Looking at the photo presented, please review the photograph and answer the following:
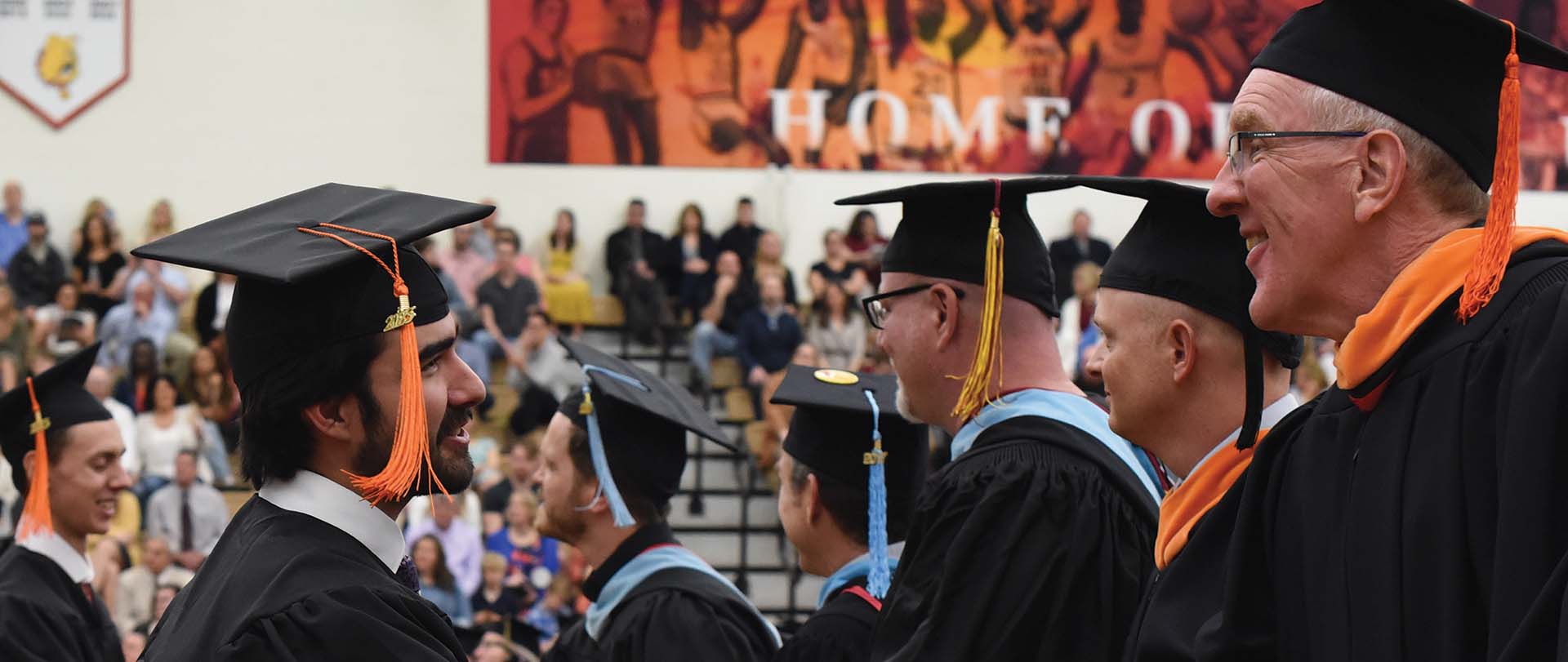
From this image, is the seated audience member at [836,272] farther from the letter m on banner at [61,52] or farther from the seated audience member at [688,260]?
the letter m on banner at [61,52]

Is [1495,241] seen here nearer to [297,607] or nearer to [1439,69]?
[1439,69]

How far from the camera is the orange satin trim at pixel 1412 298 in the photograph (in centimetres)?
194

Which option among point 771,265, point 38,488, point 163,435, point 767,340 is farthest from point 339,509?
→ point 771,265

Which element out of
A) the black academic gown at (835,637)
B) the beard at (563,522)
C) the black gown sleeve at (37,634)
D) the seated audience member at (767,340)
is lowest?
the seated audience member at (767,340)

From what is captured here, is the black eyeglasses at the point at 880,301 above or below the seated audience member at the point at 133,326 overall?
above

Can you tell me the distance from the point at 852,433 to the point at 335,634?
7.30ft

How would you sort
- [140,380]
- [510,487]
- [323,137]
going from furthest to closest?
1. [323,137]
2. [140,380]
3. [510,487]

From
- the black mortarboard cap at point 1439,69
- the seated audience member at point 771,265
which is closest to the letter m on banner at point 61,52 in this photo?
the seated audience member at point 771,265

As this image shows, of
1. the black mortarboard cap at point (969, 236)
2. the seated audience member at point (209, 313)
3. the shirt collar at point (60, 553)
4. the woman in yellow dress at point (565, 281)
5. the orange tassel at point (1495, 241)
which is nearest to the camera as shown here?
the orange tassel at point (1495, 241)

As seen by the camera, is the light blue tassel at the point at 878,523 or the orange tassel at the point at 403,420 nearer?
the orange tassel at the point at 403,420

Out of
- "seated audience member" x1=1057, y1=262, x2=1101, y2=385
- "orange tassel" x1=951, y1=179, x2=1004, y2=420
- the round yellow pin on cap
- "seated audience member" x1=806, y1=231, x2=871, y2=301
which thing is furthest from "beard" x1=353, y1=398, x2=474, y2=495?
"seated audience member" x1=806, y1=231, x2=871, y2=301

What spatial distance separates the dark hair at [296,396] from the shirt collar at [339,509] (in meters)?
0.03

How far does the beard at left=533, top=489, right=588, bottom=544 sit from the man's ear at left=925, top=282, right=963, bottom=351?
4.51ft

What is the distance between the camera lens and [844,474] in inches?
177
